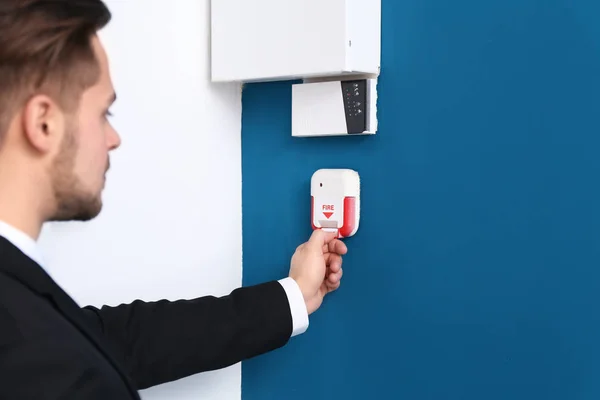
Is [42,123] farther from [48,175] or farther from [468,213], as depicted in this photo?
[468,213]

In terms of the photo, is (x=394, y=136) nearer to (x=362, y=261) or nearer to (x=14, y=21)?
(x=362, y=261)

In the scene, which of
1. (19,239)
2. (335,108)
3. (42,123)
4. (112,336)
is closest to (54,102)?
(42,123)

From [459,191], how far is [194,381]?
564 mm

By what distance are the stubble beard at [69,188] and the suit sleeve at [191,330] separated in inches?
10.7

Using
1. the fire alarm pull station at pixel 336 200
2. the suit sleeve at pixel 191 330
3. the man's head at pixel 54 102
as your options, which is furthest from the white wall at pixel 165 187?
the man's head at pixel 54 102

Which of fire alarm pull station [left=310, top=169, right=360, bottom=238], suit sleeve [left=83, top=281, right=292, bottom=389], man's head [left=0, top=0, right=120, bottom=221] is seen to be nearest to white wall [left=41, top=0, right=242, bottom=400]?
suit sleeve [left=83, top=281, right=292, bottom=389]

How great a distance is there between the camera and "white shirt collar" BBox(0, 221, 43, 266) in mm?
710

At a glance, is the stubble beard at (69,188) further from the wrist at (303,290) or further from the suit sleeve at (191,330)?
the wrist at (303,290)

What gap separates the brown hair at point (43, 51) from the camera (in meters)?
0.67

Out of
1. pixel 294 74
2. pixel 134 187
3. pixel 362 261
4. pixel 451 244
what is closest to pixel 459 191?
pixel 451 244

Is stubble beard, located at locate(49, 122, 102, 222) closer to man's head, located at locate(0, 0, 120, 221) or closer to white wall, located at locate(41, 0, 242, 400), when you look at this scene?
man's head, located at locate(0, 0, 120, 221)

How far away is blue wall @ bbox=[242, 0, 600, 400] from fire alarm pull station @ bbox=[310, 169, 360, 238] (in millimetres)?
26

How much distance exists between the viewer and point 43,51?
2.26 ft

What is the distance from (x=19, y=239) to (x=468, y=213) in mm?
637
